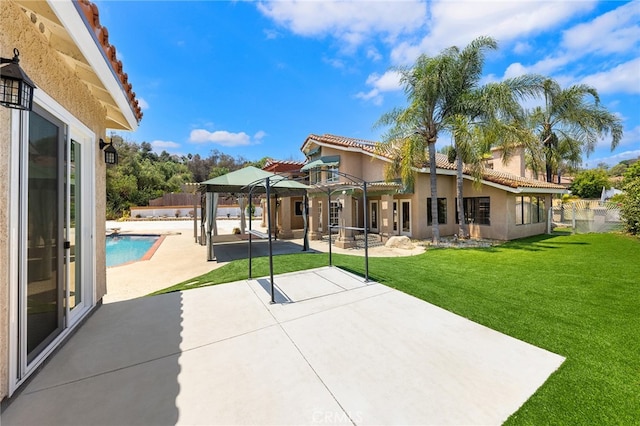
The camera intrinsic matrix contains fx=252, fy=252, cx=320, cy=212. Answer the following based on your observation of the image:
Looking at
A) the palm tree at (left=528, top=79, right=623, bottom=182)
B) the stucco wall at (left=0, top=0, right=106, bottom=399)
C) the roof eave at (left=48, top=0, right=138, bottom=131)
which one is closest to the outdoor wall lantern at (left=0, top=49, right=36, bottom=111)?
the stucco wall at (left=0, top=0, right=106, bottom=399)

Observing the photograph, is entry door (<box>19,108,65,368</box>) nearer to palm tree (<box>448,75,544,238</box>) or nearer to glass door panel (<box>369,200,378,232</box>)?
palm tree (<box>448,75,544,238</box>)

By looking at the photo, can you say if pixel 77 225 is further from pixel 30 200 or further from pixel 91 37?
pixel 91 37

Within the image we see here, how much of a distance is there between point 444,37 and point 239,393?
16.1 meters

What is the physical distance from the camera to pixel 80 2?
2.42 m

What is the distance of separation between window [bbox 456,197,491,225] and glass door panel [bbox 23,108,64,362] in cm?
1810

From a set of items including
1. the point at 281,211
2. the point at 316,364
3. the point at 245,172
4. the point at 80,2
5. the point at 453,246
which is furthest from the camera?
the point at 281,211

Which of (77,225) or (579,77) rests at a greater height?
(579,77)

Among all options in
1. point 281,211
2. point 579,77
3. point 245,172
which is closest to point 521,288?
point 245,172

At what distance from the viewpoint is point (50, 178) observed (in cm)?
338

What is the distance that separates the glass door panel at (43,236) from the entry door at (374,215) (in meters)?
16.3

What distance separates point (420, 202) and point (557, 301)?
10364mm

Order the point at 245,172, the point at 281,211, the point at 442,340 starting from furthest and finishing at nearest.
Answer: the point at 281,211 → the point at 245,172 → the point at 442,340

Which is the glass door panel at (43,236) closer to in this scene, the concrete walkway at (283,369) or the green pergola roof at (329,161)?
the concrete walkway at (283,369)

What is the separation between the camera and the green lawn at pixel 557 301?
2580mm
